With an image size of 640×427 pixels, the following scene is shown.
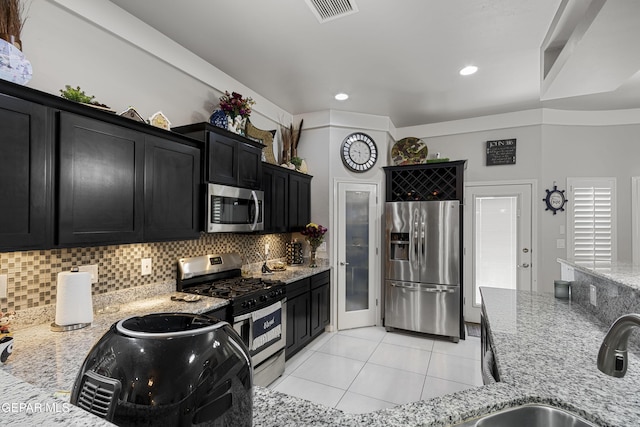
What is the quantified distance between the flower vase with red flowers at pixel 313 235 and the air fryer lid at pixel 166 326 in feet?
11.6

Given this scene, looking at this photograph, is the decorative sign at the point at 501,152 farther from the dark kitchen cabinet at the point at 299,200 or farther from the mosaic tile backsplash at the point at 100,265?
the mosaic tile backsplash at the point at 100,265

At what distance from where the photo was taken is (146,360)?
20.8 inches

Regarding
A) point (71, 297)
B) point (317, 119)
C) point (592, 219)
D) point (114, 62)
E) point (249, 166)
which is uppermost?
point (317, 119)

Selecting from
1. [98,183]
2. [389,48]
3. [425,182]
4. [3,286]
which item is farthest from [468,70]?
[3,286]

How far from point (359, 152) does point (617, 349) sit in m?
3.95

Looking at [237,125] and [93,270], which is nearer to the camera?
[93,270]

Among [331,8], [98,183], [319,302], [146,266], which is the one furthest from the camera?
[319,302]

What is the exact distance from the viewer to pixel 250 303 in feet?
8.58

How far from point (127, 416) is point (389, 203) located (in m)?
4.13

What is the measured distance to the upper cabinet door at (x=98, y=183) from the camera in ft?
5.53

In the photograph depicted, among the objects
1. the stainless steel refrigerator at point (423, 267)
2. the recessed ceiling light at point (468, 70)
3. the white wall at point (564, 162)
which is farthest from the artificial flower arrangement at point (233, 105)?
the white wall at point (564, 162)

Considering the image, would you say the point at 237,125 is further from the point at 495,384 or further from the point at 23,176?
the point at 495,384

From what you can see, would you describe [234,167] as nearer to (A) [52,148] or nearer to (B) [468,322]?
(A) [52,148]

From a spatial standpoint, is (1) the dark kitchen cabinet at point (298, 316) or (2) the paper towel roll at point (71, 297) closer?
(2) the paper towel roll at point (71, 297)
